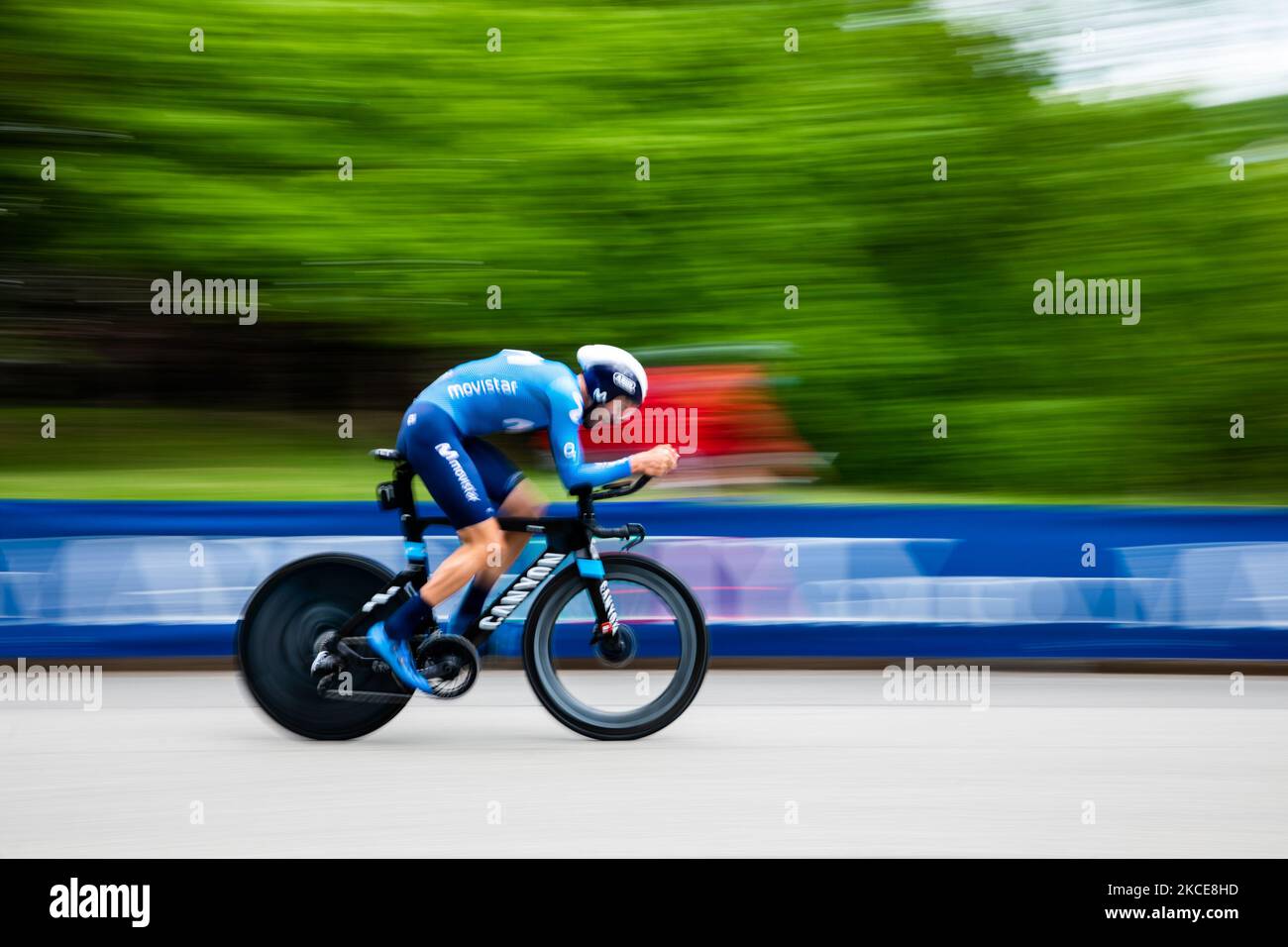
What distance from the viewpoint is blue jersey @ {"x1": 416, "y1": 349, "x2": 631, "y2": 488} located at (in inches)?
252

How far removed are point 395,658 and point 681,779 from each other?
4.31 feet

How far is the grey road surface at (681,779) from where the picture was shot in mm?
4902

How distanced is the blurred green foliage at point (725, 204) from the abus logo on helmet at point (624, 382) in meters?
5.83

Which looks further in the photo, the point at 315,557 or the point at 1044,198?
the point at 1044,198

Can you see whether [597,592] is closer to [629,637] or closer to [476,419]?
[629,637]

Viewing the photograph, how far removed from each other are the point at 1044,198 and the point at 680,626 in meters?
8.42

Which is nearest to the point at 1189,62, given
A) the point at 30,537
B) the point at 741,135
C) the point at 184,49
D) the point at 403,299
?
the point at 741,135

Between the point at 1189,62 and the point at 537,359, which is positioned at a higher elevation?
the point at 1189,62

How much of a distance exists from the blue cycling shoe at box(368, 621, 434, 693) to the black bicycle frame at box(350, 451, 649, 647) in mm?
80

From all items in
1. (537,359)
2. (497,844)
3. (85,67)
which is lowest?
(497,844)

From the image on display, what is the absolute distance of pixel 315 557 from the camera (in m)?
6.64

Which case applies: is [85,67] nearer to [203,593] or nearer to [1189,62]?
[203,593]

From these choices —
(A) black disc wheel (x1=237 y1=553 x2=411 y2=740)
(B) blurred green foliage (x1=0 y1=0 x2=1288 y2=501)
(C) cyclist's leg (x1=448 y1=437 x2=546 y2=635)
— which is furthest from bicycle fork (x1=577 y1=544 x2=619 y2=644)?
(B) blurred green foliage (x1=0 y1=0 x2=1288 y2=501)

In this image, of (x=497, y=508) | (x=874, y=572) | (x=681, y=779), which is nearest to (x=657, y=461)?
(x=497, y=508)
